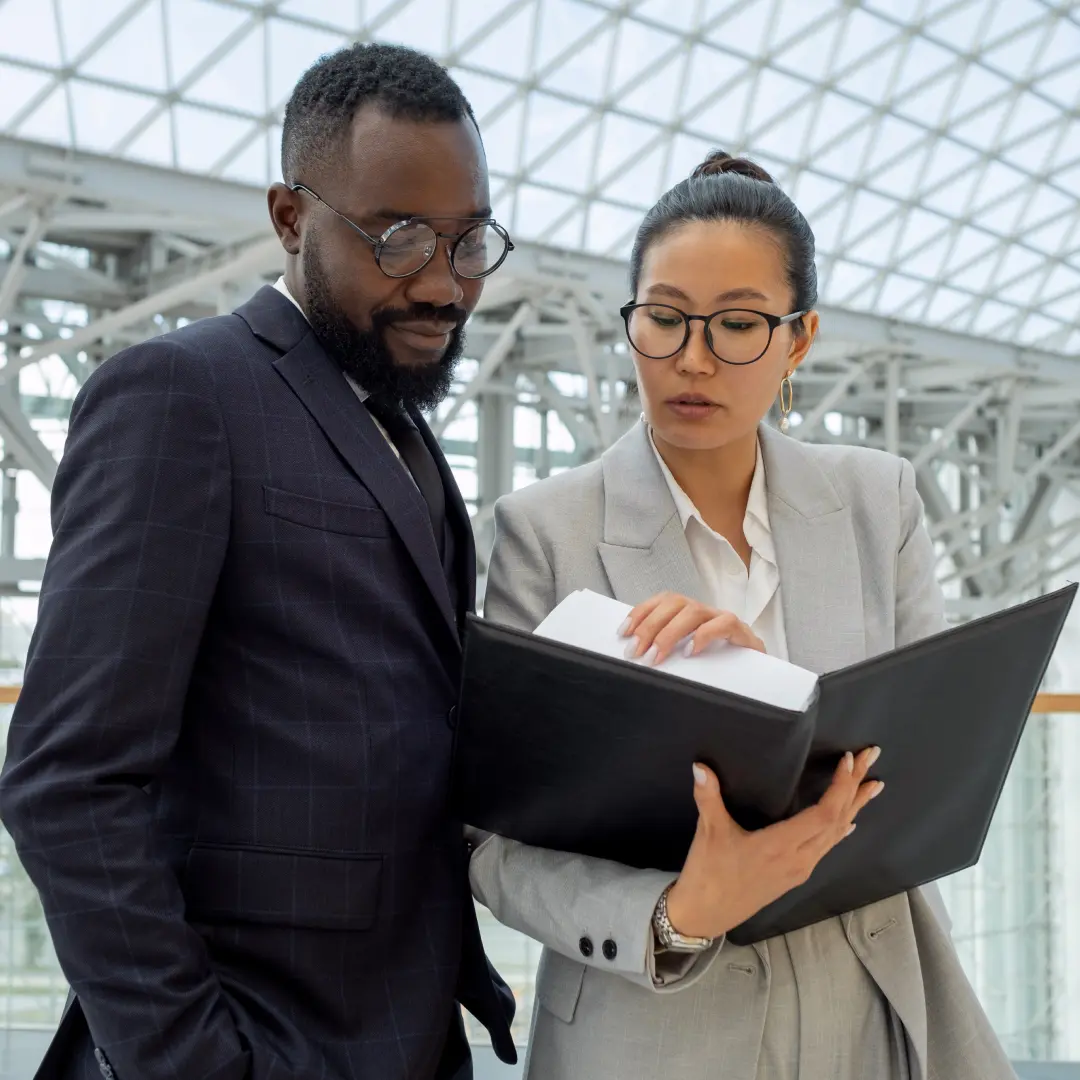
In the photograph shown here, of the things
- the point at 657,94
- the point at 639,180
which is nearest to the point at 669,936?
the point at 657,94

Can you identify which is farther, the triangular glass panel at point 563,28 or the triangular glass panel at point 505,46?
the triangular glass panel at point 563,28

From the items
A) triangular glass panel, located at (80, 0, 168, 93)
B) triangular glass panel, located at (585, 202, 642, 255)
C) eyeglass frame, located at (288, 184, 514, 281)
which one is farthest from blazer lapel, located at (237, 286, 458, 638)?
triangular glass panel, located at (585, 202, 642, 255)

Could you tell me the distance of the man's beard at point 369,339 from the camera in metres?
2.49

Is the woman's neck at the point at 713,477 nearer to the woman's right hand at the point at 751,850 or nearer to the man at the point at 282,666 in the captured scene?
the man at the point at 282,666

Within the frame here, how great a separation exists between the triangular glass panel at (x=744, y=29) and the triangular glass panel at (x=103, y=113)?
9563 millimetres

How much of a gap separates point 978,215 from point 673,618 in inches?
1091

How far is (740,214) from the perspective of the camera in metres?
2.75

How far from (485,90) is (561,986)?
64.3ft

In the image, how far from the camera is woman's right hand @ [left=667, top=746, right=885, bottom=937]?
6.96 feet

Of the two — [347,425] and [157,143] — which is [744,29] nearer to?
[157,143]

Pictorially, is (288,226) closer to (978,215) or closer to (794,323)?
(794,323)

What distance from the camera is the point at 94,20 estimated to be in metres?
16.9

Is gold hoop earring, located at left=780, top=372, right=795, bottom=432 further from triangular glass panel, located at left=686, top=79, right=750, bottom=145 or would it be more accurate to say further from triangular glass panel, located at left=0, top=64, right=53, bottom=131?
triangular glass panel, located at left=686, top=79, right=750, bottom=145

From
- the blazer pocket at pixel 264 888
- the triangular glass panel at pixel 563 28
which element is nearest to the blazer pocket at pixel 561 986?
the blazer pocket at pixel 264 888
